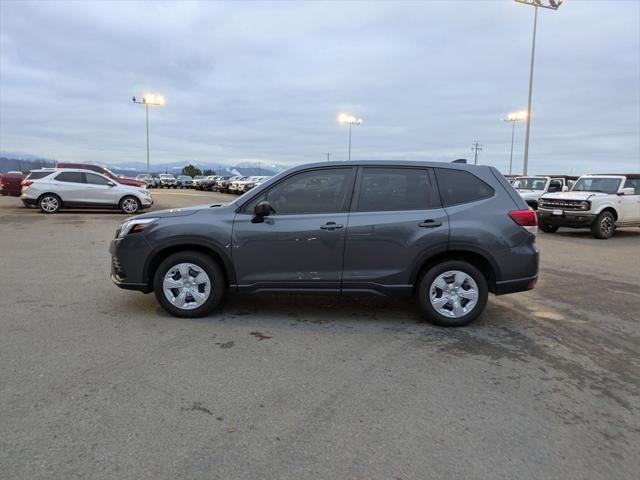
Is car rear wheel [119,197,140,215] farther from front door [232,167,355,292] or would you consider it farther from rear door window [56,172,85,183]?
front door [232,167,355,292]

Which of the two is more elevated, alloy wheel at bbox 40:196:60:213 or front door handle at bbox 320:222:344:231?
front door handle at bbox 320:222:344:231

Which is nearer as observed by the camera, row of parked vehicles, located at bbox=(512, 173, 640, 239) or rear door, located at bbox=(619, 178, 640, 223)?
row of parked vehicles, located at bbox=(512, 173, 640, 239)

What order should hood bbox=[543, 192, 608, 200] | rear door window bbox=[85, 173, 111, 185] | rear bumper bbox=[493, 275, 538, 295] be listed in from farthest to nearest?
rear door window bbox=[85, 173, 111, 185] → hood bbox=[543, 192, 608, 200] → rear bumper bbox=[493, 275, 538, 295]

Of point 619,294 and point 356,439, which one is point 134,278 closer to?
point 356,439

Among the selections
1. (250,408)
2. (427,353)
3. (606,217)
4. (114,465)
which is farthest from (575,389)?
(606,217)

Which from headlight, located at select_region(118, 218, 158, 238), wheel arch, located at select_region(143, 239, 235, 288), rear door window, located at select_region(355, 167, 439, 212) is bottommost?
wheel arch, located at select_region(143, 239, 235, 288)

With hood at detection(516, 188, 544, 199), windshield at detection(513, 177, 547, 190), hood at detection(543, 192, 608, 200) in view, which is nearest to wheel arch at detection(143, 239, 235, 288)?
hood at detection(543, 192, 608, 200)

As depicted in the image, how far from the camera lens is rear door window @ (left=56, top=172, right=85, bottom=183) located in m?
17.8

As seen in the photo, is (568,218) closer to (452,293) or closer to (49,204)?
(452,293)

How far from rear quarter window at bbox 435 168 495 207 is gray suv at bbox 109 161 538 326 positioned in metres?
0.01

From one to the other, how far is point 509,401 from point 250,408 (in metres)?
1.86

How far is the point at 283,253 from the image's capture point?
5.18 m

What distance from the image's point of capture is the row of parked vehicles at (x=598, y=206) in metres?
14.3

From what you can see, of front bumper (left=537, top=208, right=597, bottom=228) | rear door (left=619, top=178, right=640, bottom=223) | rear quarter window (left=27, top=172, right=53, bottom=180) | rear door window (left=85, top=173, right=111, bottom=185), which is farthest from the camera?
rear door window (left=85, top=173, right=111, bottom=185)
